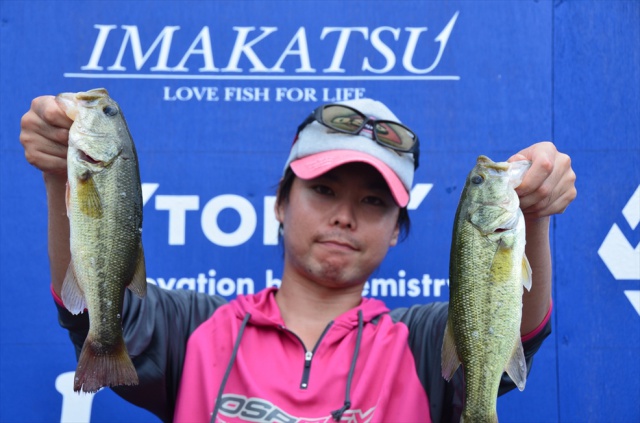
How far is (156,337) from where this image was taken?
6.89 feet

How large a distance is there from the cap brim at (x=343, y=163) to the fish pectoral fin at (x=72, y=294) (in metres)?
0.67

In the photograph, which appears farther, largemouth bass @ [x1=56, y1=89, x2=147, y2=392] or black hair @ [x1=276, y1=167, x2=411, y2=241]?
black hair @ [x1=276, y1=167, x2=411, y2=241]

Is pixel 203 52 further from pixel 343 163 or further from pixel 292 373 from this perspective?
pixel 292 373

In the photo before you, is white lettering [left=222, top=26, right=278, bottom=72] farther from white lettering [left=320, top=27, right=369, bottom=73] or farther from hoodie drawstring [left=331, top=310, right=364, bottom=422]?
hoodie drawstring [left=331, top=310, right=364, bottom=422]

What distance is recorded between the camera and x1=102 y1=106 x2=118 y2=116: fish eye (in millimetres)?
1700

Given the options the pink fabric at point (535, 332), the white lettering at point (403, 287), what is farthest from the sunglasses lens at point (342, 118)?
the pink fabric at point (535, 332)

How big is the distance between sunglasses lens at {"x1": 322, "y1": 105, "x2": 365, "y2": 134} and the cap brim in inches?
3.9

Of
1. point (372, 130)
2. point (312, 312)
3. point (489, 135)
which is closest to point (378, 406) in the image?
point (312, 312)

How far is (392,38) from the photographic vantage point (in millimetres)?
2699

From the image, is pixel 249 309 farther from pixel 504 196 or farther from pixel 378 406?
pixel 504 196

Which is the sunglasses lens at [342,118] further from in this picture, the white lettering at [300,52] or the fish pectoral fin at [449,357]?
the fish pectoral fin at [449,357]

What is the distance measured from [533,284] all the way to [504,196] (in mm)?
347

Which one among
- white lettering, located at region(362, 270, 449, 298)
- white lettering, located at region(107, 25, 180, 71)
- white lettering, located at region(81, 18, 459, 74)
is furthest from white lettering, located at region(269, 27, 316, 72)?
white lettering, located at region(362, 270, 449, 298)

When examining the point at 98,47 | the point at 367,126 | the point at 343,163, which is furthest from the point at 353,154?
the point at 98,47
